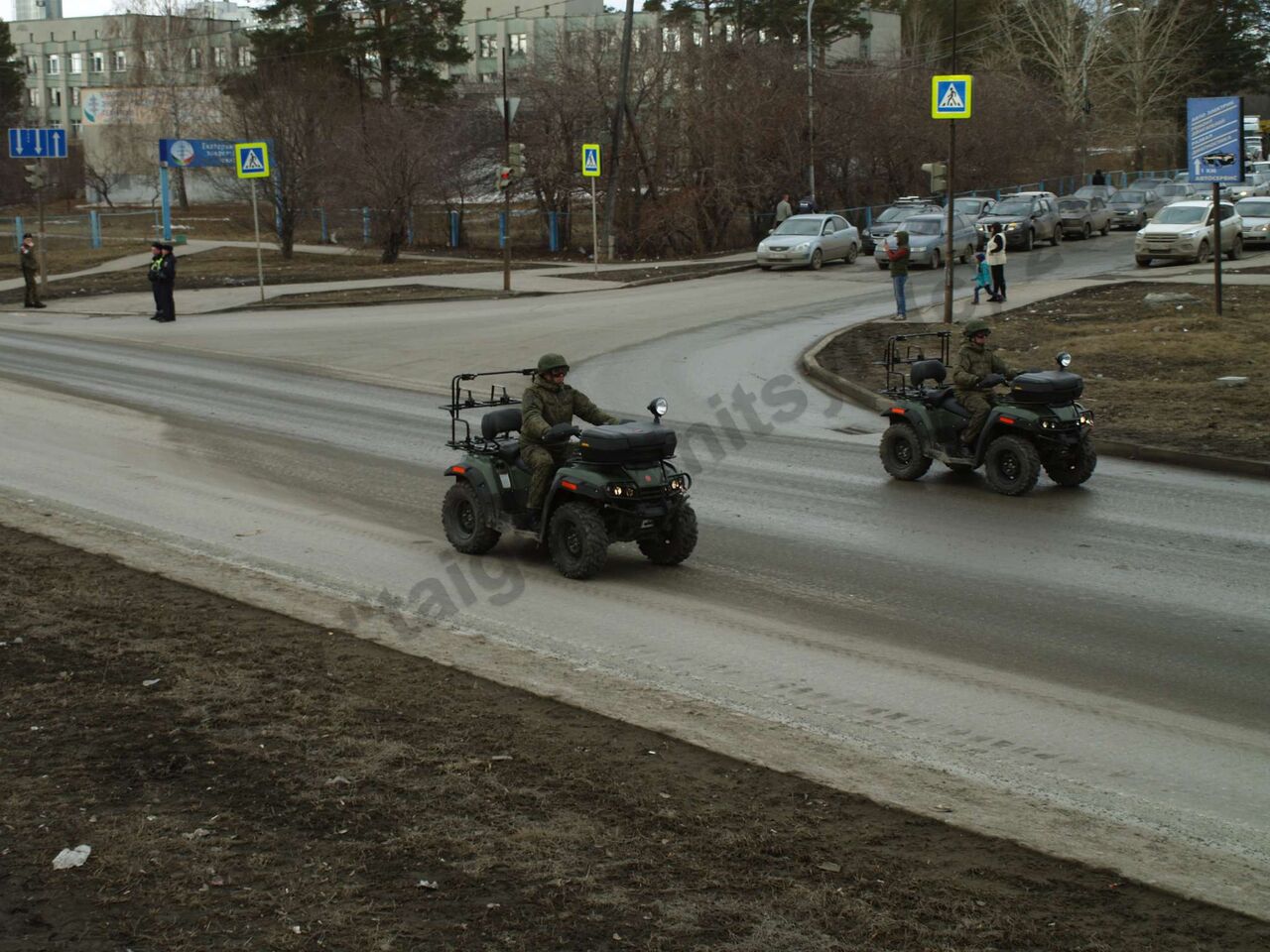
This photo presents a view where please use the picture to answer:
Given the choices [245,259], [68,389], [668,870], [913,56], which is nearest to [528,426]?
[668,870]

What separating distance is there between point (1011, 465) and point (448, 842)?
8760mm

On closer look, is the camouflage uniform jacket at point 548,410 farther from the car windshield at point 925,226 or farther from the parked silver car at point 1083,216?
the parked silver car at point 1083,216

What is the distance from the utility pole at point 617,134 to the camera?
42.8m

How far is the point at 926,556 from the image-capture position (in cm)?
1093

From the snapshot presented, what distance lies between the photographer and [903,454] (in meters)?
14.1

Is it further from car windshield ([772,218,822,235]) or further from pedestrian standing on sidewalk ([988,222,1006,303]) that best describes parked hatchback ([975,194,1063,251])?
pedestrian standing on sidewalk ([988,222,1006,303])

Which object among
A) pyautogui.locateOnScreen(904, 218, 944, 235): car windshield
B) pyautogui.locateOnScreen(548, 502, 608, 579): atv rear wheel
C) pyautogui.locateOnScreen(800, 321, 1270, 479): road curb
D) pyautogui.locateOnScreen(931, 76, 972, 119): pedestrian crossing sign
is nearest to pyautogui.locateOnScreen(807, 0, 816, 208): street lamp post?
pyautogui.locateOnScreen(904, 218, 944, 235): car windshield

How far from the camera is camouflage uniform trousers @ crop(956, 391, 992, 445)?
13.5 m

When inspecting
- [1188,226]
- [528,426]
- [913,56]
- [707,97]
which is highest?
[913,56]

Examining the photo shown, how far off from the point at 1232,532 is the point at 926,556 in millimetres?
2778

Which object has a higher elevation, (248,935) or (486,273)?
(486,273)

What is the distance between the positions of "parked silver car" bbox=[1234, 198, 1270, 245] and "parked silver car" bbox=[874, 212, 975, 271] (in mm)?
8106

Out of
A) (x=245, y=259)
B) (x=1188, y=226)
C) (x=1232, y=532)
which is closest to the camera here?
(x=1232, y=532)

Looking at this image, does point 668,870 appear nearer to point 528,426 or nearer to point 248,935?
point 248,935
